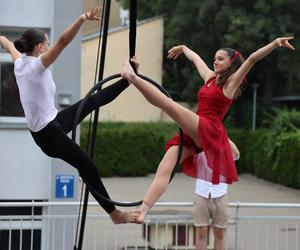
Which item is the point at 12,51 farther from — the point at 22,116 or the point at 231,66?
the point at 22,116

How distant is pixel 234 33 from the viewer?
26031 millimetres

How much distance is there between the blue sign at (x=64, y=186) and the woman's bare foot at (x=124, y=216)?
462 centimetres

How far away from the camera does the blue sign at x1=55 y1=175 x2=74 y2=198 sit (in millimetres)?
9383

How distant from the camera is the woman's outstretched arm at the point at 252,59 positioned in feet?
15.3

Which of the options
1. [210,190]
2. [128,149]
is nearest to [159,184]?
[210,190]

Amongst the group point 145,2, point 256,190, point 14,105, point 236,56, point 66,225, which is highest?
point 145,2

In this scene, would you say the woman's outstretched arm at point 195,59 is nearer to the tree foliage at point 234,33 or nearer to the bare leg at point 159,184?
the bare leg at point 159,184

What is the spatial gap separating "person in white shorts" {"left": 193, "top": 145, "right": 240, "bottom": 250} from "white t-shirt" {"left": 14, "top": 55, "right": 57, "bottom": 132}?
105 inches

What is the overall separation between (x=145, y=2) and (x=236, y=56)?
2923cm

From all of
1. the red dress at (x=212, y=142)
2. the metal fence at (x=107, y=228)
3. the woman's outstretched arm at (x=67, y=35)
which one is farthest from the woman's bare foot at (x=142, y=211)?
the metal fence at (x=107, y=228)

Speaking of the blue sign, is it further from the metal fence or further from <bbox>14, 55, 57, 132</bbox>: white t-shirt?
<bbox>14, 55, 57, 132</bbox>: white t-shirt

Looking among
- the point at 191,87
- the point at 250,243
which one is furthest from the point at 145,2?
the point at 250,243

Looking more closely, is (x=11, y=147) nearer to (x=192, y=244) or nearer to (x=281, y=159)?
(x=192, y=244)

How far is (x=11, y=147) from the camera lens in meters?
9.34
